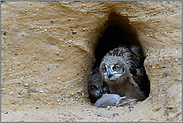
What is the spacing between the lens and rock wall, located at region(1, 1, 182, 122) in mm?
2986

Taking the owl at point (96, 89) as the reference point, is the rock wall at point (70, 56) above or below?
above

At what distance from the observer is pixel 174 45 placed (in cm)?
323

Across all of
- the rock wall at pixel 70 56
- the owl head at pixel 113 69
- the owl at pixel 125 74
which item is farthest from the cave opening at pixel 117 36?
the owl head at pixel 113 69

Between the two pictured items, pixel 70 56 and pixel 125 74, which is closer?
pixel 70 56

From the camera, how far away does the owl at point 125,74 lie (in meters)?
4.09

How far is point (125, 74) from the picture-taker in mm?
4137

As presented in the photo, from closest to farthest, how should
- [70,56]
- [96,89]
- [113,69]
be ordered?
[70,56] < [113,69] < [96,89]

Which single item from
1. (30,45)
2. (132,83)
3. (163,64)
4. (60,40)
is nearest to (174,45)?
(163,64)

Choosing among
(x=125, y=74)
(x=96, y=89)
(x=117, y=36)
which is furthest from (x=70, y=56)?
(x=117, y=36)

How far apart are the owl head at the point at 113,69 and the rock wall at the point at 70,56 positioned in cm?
41

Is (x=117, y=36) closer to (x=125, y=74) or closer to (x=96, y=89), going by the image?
(x=125, y=74)

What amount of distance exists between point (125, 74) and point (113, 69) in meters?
0.29

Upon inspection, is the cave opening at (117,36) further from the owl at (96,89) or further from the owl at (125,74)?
the owl at (96,89)

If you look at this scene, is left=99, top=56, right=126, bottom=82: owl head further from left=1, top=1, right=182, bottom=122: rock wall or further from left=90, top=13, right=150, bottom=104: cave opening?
left=90, top=13, right=150, bottom=104: cave opening
